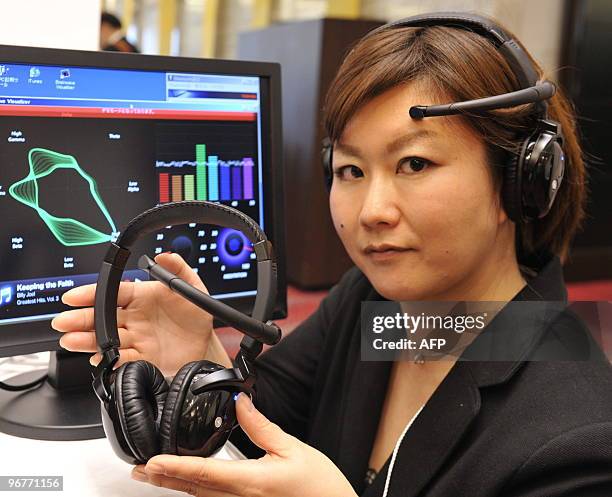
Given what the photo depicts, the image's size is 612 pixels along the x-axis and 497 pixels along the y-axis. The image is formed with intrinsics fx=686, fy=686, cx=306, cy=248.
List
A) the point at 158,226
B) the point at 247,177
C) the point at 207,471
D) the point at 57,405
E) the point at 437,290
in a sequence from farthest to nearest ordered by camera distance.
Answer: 1. the point at 247,177
2. the point at 57,405
3. the point at 437,290
4. the point at 158,226
5. the point at 207,471

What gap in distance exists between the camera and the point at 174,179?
0.96 m

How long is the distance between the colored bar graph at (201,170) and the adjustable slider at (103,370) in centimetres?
36

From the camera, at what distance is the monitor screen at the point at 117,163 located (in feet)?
2.87

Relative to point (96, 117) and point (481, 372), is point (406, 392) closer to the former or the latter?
point (481, 372)

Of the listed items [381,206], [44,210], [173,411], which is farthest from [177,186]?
[173,411]

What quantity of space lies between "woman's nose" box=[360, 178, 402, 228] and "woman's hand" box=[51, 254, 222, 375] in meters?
0.23

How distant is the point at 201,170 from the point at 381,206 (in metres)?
0.33

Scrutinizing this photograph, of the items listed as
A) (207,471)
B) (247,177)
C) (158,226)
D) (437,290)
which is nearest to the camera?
(207,471)

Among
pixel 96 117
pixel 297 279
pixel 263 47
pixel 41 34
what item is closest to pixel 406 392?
pixel 96 117

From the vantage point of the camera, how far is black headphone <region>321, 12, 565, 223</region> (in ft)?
2.43

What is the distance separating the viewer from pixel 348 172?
828 millimetres

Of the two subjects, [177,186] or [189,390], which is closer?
[189,390]

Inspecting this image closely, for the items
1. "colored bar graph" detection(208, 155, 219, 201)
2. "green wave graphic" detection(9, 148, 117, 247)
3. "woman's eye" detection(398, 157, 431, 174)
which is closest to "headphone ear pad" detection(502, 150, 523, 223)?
"woman's eye" detection(398, 157, 431, 174)
